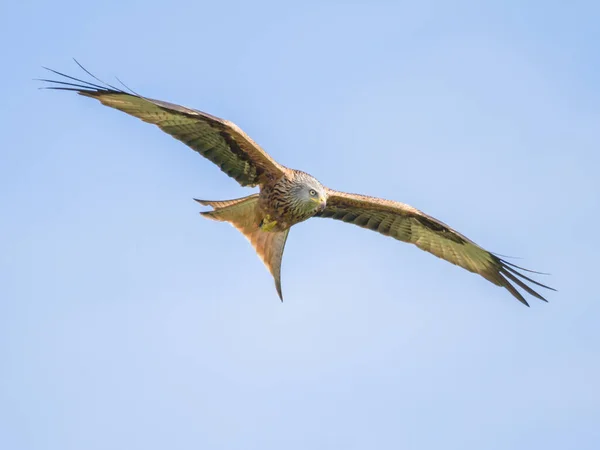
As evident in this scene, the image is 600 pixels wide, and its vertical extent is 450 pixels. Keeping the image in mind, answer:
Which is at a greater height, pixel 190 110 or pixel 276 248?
pixel 190 110

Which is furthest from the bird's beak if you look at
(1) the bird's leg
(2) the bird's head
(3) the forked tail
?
(3) the forked tail

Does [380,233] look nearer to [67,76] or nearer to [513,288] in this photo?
[513,288]

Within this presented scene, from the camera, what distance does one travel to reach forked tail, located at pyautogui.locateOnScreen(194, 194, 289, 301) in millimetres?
14211

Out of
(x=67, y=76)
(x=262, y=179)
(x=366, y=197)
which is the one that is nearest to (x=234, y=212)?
(x=262, y=179)

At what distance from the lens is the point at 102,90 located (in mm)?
12672

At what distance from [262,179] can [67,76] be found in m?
2.79

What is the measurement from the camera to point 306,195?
1368cm

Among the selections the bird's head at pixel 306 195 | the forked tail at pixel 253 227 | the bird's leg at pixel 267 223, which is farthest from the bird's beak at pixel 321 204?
the forked tail at pixel 253 227

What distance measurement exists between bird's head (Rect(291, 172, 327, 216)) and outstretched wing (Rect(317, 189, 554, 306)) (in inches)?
26.3

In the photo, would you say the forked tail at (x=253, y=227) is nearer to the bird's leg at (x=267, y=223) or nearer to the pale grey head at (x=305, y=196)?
the bird's leg at (x=267, y=223)

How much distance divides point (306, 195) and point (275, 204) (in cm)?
41

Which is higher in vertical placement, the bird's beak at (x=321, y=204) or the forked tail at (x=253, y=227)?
the bird's beak at (x=321, y=204)

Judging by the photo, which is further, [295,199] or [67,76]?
[295,199]

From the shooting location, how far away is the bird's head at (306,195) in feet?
44.9
